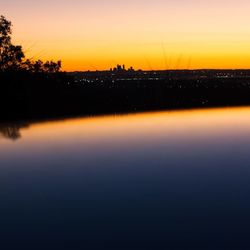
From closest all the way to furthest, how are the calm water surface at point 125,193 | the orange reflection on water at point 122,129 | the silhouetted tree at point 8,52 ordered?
the calm water surface at point 125,193
the orange reflection on water at point 122,129
the silhouetted tree at point 8,52

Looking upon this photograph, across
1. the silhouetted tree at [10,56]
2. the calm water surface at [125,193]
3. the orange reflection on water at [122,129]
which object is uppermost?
the silhouetted tree at [10,56]

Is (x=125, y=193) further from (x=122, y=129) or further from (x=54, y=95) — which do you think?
(x=54, y=95)

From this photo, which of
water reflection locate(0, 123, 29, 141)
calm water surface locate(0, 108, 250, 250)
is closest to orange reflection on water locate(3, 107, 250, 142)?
water reflection locate(0, 123, 29, 141)

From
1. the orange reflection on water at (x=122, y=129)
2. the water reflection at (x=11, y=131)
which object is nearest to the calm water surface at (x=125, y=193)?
the water reflection at (x=11, y=131)

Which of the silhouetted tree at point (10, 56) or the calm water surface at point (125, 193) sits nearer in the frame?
the calm water surface at point (125, 193)

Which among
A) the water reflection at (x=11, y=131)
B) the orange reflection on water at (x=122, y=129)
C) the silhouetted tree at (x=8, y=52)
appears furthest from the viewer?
the silhouetted tree at (x=8, y=52)

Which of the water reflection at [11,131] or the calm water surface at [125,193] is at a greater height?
the water reflection at [11,131]

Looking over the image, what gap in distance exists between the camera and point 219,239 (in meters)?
13.8

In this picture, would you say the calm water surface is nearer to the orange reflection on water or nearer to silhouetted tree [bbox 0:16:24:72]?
the orange reflection on water

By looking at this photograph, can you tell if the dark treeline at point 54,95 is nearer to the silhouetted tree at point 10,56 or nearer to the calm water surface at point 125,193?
the silhouetted tree at point 10,56

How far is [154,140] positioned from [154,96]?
216ft

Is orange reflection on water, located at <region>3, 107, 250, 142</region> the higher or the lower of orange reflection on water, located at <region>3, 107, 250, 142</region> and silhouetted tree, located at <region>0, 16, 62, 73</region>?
the lower

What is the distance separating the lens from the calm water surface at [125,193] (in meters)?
14.1

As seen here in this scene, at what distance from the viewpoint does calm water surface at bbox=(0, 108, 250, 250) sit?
557 inches
